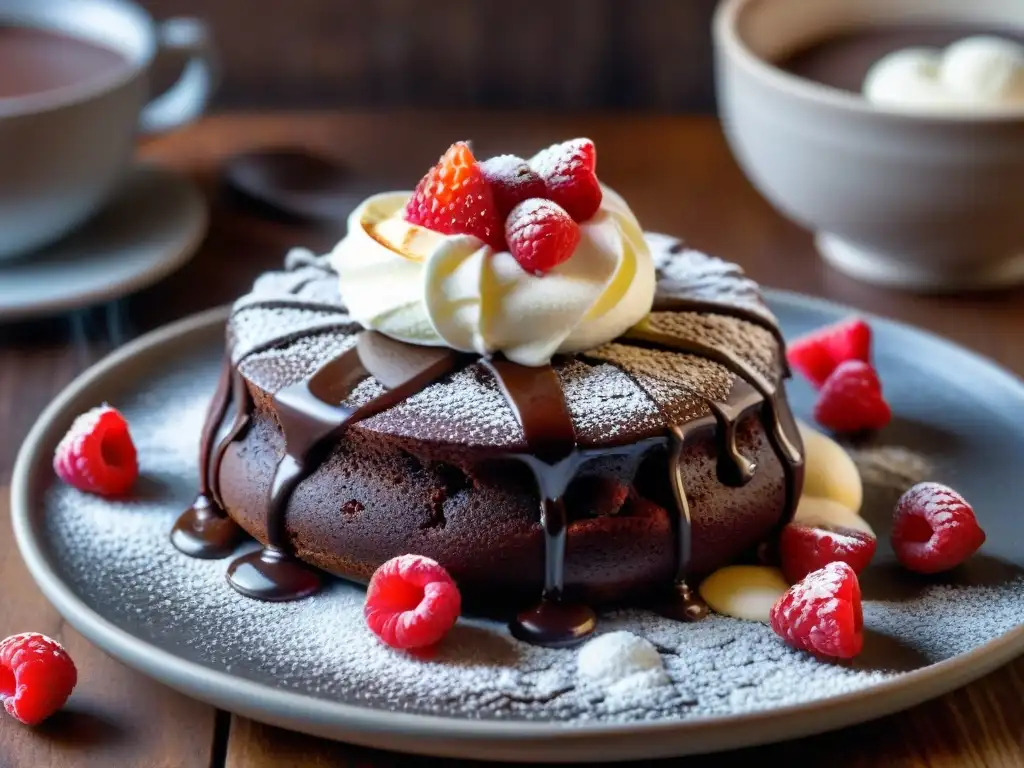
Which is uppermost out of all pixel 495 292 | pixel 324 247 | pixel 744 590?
pixel 495 292

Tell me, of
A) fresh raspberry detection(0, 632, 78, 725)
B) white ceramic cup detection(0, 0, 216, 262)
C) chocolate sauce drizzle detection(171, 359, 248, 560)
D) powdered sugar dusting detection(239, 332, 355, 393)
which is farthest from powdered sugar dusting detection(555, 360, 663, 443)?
white ceramic cup detection(0, 0, 216, 262)

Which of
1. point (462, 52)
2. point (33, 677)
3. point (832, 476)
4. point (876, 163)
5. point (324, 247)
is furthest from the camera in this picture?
point (462, 52)

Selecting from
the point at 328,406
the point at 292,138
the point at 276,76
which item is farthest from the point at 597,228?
the point at 276,76

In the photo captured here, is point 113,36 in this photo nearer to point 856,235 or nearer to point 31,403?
point 31,403

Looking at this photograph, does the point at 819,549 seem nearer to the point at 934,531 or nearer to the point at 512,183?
the point at 934,531

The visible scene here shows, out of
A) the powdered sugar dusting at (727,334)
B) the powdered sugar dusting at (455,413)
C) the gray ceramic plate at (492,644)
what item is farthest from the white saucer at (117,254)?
the powdered sugar dusting at (727,334)

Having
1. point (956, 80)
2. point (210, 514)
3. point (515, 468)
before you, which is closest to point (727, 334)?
point (515, 468)

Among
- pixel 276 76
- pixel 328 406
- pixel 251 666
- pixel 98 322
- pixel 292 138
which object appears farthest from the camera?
pixel 276 76
